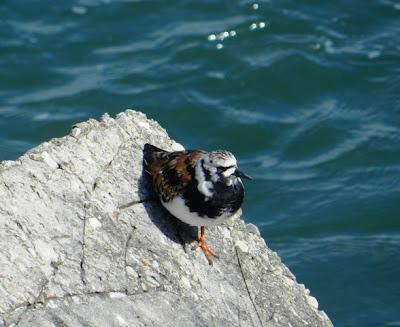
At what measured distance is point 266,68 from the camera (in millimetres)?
12828

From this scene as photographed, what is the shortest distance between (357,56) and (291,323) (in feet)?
25.0

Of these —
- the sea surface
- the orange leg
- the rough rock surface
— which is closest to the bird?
the orange leg

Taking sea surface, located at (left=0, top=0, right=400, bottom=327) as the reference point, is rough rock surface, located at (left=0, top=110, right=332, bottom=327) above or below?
below

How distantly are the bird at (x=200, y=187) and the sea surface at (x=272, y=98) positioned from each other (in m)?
3.70

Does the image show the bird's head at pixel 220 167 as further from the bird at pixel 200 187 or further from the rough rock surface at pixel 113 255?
the rough rock surface at pixel 113 255

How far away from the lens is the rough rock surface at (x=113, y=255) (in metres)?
5.12

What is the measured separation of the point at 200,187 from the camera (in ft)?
20.4

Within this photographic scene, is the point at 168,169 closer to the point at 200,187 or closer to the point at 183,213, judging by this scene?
the point at 200,187

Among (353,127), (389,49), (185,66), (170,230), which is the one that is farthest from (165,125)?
(170,230)

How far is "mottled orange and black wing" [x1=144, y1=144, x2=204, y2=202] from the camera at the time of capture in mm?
6157

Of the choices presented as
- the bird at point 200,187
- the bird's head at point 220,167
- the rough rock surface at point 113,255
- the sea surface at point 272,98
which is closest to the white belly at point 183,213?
the bird at point 200,187

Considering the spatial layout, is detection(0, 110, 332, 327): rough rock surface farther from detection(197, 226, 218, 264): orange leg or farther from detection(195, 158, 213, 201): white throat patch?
detection(195, 158, 213, 201): white throat patch

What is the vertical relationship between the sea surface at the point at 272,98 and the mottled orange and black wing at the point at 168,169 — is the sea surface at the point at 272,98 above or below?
above

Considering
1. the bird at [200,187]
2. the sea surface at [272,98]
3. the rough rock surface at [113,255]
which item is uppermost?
the sea surface at [272,98]
